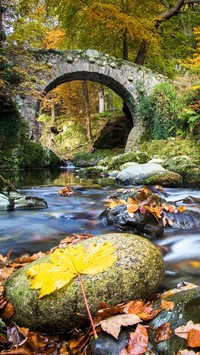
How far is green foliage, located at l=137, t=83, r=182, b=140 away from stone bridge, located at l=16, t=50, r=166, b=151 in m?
0.47

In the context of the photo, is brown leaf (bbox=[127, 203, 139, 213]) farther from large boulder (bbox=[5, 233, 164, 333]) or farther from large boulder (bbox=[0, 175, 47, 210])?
large boulder (bbox=[0, 175, 47, 210])

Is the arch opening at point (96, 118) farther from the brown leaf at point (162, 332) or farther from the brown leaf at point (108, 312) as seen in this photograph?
the brown leaf at point (162, 332)

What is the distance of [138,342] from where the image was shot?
1.39 m

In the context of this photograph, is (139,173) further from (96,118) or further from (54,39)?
(54,39)

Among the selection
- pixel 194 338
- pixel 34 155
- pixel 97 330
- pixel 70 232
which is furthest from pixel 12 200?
pixel 34 155

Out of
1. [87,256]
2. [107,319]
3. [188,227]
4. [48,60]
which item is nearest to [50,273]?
[87,256]

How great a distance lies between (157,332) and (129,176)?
6.85 meters

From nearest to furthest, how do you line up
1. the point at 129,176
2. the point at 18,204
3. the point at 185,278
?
the point at 185,278 → the point at 18,204 → the point at 129,176

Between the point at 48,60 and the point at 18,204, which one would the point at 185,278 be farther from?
the point at 48,60

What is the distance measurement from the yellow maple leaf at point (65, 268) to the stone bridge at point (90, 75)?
514 inches

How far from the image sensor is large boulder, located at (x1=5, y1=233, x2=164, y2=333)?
1.68 metres

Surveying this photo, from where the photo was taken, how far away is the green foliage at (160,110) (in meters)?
14.6

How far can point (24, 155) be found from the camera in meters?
12.7

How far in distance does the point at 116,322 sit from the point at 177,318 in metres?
0.29
